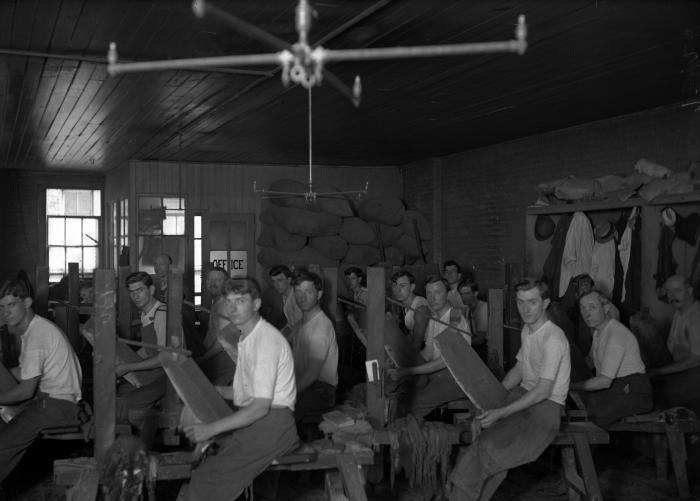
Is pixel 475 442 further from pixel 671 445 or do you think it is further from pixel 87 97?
pixel 87 97

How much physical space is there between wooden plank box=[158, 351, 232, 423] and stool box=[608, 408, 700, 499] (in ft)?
9.77

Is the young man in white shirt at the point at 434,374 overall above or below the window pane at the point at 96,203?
below

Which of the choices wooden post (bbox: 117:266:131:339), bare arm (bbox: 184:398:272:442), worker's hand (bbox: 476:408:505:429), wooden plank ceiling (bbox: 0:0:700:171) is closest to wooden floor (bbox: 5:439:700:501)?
worker's hand (bbox: 476:408:505:429)

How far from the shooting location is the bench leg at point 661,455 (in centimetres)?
591

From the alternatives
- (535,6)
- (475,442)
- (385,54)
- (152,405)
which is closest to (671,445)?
(475,442)

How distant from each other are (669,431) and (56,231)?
12529 mm

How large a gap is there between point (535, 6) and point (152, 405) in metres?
3.99

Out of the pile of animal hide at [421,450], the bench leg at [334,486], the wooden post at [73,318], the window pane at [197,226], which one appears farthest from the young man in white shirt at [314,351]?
the window pane at [197,226]

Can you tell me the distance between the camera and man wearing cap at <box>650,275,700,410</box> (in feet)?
20.1

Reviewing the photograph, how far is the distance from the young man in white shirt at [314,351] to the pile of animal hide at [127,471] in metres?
1.37

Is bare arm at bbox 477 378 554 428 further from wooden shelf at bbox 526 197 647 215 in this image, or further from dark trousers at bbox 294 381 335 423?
wooden shelf at bbox 526 197 647 215

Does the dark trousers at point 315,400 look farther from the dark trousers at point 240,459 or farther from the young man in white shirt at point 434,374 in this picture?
the dark trousers at point 240,459

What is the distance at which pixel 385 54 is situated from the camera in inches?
97.2

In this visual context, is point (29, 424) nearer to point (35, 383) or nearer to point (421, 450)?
point (35, 383)
